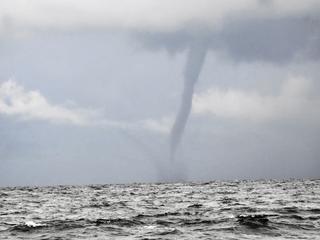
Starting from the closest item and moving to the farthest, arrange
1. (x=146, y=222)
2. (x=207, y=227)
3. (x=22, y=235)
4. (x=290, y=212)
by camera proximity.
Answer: (x=22, y=235) → (x=207, y=227) → (x=146, y=222) → (x=290, y=212)

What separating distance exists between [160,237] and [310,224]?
334 inches

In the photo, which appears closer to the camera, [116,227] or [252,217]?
Result: [116,227]

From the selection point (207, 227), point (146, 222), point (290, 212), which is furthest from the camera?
point (290, 212)

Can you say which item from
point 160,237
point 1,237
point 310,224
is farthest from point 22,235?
Result: point 310,224

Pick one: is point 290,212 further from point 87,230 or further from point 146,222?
point 87,230

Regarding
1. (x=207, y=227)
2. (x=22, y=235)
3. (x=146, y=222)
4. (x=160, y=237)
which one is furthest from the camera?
(x=146, y=222)

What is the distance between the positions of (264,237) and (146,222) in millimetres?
7704

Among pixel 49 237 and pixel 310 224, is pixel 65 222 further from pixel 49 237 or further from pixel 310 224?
pixel 310 224

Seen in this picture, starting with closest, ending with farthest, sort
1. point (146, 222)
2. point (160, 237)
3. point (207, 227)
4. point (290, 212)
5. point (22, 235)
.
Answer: point (160, 237), point (22, 235), point (207, 227), point (146, 222), point (290, 212)

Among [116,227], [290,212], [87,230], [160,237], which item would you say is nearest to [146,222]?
[116,227]

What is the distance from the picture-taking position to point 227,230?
22.6 m

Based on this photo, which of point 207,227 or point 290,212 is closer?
point 207,227

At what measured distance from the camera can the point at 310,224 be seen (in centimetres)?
2428

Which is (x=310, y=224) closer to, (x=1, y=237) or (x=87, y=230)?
(x=87, y=230)
